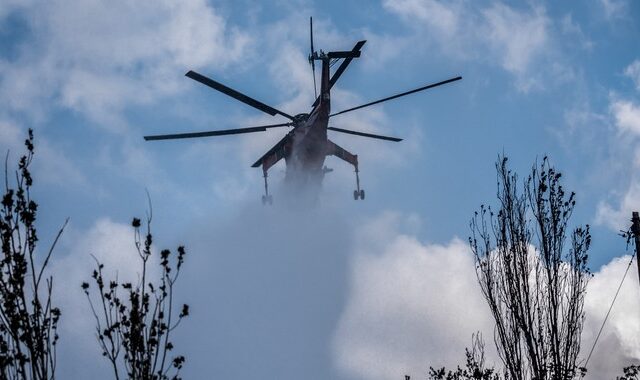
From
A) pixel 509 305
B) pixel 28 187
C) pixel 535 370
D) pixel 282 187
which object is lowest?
pixel 28 187

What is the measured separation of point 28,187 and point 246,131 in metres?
20.7

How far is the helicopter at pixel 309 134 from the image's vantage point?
25.8 metres

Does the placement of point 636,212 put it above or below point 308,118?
below

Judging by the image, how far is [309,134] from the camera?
27.5 meters

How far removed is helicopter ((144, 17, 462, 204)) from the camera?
84.7 ft

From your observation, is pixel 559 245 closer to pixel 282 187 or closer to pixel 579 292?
pixel 579 292

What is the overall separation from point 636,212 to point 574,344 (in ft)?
10.6

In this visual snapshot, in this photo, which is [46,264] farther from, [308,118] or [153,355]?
[308,118]

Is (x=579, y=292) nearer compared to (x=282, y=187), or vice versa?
(x=579, y=292)

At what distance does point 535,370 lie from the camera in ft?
48.5

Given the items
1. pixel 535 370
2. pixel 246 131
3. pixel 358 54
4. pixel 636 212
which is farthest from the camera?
pixel 246 131

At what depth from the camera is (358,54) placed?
25.0 metres

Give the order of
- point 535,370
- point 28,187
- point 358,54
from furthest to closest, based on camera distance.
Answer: point 358,54 → point 535,370 → point 28,187

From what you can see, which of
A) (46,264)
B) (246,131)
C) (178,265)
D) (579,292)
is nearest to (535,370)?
(579,292)
